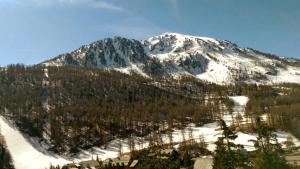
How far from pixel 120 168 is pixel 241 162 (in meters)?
88.7

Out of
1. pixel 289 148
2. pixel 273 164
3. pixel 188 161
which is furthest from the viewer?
pixel 289 148

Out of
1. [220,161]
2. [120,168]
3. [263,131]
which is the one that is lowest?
[120,168]

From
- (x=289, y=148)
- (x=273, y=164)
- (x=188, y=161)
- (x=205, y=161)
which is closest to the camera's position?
(x=273, y=164)

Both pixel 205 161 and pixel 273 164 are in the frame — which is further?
pixel 205 161

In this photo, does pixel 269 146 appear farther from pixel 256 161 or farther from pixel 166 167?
pixel 166 167

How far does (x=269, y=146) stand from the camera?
2857 inches

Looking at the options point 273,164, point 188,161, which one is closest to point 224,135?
point 273,164

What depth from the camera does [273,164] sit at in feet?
225

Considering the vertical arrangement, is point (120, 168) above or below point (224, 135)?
below

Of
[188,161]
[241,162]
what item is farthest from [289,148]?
[241,162]

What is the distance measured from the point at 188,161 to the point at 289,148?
47390 mm

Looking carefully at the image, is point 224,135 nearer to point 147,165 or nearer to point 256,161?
point 256,161

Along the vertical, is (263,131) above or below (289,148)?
above

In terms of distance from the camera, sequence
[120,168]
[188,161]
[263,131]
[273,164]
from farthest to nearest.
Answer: [120,168], [188,161], [263,131], [273,164]
